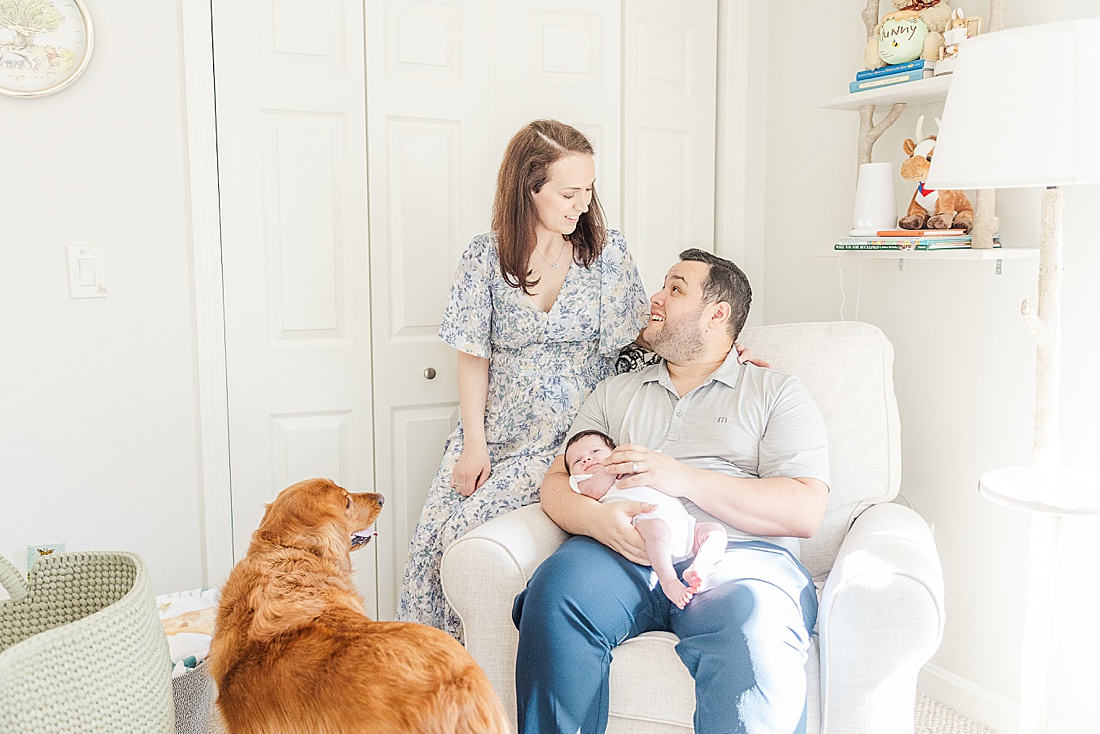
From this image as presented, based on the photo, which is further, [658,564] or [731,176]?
[731,176]

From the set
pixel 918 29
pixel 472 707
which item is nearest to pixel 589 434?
pixel 472 707

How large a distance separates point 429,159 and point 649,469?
1.24 m

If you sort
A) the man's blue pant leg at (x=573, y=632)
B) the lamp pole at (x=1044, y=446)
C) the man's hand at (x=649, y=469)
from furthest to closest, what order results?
the man's hand at (x=649, y=469)
the lamp pole at (x=1044, y=446)
the man's blue pant leg at (x=573, y=632)

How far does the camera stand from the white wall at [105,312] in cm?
218

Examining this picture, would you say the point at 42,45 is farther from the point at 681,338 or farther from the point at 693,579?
the point at 693,579

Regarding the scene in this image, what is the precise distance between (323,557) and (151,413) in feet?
3.73

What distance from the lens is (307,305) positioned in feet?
8.09

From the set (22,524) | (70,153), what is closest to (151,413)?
Answer: (22,524)

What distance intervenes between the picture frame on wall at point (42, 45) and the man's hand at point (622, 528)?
5.42 ft

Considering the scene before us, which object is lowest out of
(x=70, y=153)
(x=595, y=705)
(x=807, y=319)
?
(x=595, y=705)

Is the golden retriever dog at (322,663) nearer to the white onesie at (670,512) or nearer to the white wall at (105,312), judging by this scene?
the white onesie at (670,512)

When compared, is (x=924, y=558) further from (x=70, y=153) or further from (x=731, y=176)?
(x=70, y=153)

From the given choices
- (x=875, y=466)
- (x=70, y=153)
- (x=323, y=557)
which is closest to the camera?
(x=323, y=557)

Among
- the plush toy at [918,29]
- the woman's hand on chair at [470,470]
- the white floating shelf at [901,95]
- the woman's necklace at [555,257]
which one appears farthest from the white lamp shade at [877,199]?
the woman's hand on chair at [470,470]
